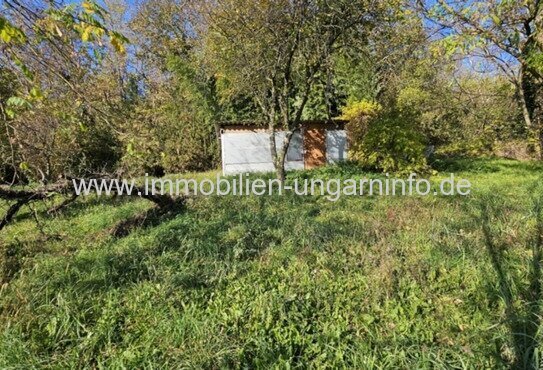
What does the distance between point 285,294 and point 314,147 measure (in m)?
12.5

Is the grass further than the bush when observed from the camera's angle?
No

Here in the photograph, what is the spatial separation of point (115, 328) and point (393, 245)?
3.32 metres


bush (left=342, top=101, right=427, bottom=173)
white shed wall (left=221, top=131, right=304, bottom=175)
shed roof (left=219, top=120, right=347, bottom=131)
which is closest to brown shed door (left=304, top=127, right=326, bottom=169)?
shed roof (left=219, top=120, right=347, bottom=131)

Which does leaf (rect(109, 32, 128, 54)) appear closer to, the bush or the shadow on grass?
the shadow on grass

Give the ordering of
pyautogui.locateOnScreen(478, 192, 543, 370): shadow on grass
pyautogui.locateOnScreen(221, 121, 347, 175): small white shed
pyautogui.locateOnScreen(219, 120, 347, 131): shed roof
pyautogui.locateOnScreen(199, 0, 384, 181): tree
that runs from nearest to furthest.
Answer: pyautogui.locateOnScreen(478, 192, 543, 370): shadow on grass < pyautogui.locateOnScreen(199, 0, 384, 181): tree < pyautogui.locateOnScreen(219, 120, 347, 131): shed roof < pyautogui.locateOnScreen(221, 121, 347, 175): small white shed

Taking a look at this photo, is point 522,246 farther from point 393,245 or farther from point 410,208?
point 410,208

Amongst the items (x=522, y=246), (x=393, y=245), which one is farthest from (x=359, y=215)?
(x=522, y=246)

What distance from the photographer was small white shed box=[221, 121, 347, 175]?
1491 centimetres

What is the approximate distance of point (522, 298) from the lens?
3.13m

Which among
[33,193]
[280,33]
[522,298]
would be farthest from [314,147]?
[522,298]

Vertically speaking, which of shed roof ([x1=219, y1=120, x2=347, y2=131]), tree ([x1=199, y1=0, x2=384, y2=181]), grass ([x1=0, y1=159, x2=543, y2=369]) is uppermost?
tree ([x1=199, y1=0, x2=384, y2=181])

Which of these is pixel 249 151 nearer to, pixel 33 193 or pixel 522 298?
pixel 33 193

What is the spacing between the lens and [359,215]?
6082 mm

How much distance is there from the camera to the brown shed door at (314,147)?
15.4 meters
